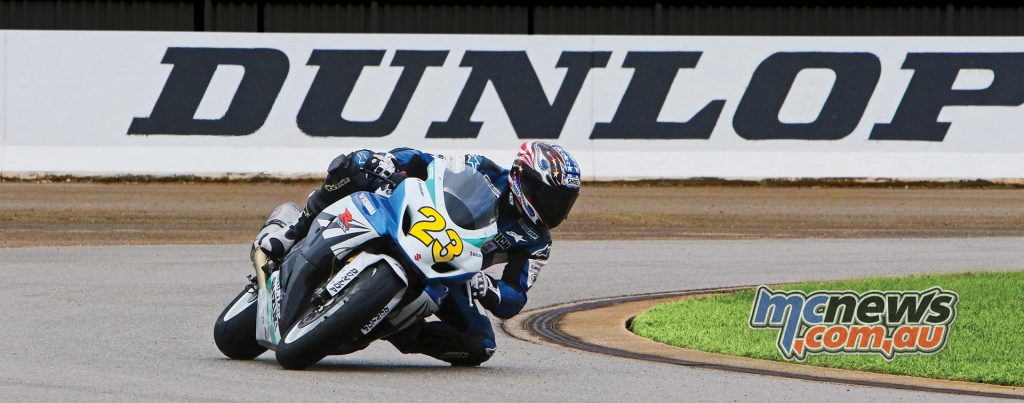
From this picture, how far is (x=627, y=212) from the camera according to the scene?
66.7 ft

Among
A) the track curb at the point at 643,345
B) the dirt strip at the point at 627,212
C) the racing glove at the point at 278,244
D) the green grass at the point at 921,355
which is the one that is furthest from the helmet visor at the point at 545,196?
the dirt strip at the point at 627,212

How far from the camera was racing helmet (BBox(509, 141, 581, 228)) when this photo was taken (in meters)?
7.58

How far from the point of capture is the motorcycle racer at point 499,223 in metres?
7.62

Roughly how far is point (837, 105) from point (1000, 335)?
528 inches

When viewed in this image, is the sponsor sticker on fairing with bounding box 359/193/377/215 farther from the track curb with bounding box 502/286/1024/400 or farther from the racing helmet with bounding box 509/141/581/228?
the track curb with bounding box 502/286/1024/400

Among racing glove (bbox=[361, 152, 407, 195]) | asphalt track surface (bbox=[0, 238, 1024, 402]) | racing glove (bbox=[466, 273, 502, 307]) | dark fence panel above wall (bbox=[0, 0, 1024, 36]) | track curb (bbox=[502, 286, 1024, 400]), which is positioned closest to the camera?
asphalt track surface (bbox=[0, 238, 1024, 402])

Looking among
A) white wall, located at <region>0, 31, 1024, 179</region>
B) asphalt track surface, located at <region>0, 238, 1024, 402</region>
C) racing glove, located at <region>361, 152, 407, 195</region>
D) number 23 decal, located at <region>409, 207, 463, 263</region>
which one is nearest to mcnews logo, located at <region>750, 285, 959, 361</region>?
asphalt track surface, located at <region>0, 238, 1024, 402</region>

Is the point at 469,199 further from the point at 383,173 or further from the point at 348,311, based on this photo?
the point at 348,311

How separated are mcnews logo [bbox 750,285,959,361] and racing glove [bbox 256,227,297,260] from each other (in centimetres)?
275

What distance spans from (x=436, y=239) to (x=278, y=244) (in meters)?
1.05

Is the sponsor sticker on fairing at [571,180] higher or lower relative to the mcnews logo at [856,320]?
higher

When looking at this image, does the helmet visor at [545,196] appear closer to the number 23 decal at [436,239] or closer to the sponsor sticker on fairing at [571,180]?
the sponsor sticker on fairing at [571,180]

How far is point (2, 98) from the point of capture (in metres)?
22.4

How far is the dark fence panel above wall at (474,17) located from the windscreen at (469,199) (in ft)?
72.6
